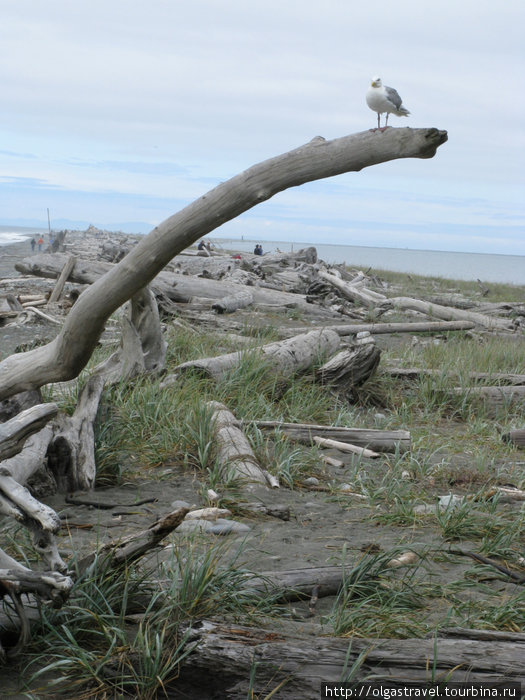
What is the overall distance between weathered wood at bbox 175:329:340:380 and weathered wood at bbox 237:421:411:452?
104 centimetres

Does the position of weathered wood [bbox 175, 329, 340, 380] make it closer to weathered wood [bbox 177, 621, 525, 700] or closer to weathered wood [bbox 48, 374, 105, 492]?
weathered wood [bbox 48, 374, 105, 492]

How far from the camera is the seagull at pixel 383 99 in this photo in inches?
152

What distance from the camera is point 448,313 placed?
13.8 metres

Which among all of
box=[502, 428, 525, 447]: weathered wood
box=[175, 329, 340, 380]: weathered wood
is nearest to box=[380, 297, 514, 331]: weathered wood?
box=[175, 329, 340, 380]: weathered wood

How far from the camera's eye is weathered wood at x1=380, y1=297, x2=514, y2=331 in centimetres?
1318

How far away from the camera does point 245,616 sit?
8.89ft

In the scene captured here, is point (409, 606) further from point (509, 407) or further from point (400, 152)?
point (509, 407)

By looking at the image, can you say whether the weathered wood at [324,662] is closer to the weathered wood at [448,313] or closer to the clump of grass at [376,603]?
the clump of grass at [376,603]

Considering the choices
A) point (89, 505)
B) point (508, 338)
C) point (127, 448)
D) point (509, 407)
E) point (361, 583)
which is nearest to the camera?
point (361, 583)

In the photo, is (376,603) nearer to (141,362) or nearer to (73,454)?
(73,454)

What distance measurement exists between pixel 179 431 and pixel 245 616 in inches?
103

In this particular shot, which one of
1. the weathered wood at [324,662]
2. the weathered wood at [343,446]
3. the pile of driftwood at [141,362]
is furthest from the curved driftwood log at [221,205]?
the weathered wood at [343,446]

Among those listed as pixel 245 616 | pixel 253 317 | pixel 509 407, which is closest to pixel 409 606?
pixel 245 616

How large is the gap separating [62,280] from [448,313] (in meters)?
7.42
